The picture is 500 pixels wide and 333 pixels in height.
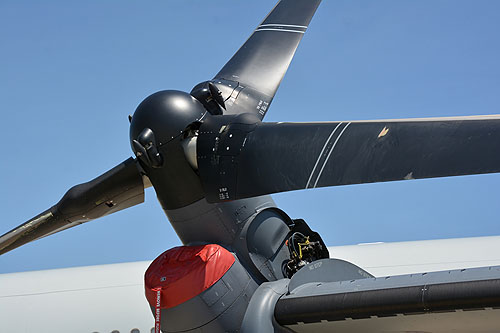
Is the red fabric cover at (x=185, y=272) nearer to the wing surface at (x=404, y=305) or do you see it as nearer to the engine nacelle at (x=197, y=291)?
the engine nacelle at (x=197, y=291)

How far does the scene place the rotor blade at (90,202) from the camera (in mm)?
7836

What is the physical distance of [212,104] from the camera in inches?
293

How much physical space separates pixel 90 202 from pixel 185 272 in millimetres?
1879

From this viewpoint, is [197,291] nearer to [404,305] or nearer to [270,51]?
[404,305]

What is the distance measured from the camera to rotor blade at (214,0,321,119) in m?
8.52

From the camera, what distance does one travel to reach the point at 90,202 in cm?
796

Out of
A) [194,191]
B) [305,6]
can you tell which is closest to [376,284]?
[194,191]

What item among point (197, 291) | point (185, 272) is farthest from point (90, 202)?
point (197, 291)

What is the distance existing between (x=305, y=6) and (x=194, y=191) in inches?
144

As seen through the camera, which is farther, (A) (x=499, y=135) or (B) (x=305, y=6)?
(B) (x=305, y=6)

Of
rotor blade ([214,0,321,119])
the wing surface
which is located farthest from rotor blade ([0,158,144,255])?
the wing surface

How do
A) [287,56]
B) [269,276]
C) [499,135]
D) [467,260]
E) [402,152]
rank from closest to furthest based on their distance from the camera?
1. [499,135]
2. [402,152]
3. [269,276]
4. [287,56]
5. [467,260]

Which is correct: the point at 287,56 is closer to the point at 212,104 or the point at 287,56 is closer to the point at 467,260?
the point at 212,104

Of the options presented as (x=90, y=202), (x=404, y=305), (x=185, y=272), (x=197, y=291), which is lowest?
(x=404, y=305)
